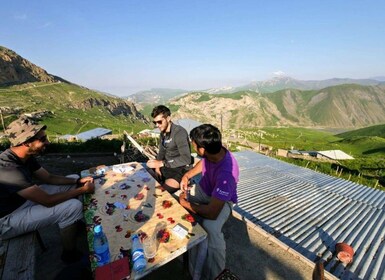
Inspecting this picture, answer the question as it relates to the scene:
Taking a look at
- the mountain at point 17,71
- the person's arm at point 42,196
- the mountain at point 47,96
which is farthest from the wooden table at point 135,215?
the mountain at point 17,71

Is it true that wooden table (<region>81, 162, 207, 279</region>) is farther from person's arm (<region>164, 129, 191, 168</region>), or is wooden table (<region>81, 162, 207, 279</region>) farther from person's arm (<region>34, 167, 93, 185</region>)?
person's arm (<region>164, 129, 191, 168</region>)

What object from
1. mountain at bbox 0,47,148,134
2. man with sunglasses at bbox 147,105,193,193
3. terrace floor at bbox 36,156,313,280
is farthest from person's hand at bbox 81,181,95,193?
mountain at bbox 0,47,148,134

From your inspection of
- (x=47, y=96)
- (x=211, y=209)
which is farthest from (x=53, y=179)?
(x=47, y=96)

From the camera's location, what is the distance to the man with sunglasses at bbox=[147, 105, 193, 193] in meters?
6.04

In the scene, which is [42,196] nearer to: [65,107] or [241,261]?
[241,261]

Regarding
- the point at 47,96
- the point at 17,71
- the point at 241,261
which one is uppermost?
the point at 17,71

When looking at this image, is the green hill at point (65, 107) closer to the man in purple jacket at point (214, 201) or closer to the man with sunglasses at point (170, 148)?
the man with sunglasses at point (170, 148)

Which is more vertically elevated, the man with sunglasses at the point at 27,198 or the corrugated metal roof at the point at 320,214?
the man with sunglasses at the point at 27,198

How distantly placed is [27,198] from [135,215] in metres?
1.70

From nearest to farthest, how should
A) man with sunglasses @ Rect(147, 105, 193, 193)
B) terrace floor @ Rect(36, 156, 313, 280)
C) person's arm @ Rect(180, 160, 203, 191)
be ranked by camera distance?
terrace floor @ Rect(36, 156, 313, 280) → person's arm @ Rect(180, 160, 203, 191) → man with sunglasses @ Rect(147, 105, 193, 193)

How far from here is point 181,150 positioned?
20.4 ft

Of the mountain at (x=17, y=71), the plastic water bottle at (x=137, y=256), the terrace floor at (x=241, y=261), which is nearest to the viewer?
the plastic water bottle at (x=137, y=256)

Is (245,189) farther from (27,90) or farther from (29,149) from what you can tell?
(27,90)

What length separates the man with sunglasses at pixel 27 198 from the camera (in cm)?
352
